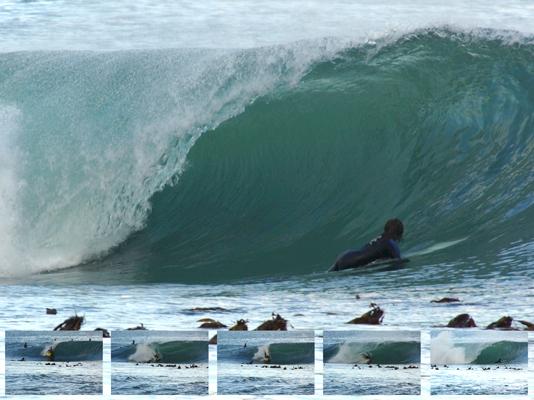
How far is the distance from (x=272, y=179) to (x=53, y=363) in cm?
660

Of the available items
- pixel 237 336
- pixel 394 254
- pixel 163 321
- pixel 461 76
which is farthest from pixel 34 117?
pixel 237 336

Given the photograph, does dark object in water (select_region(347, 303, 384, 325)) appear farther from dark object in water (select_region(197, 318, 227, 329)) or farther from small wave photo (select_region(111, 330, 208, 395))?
small wave photo (select_region(111, 330, 208, 395))

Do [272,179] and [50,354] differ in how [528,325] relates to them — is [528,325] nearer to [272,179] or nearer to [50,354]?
[50,354]

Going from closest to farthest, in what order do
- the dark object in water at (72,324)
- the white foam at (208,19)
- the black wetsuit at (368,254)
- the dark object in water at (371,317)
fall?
1. the dark object in water at (72,324)
2. the dark object in water at (371,317)
3. the black wetsuit at (368,254)
4. the white foam at (208,19)

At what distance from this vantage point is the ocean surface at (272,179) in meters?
9.48

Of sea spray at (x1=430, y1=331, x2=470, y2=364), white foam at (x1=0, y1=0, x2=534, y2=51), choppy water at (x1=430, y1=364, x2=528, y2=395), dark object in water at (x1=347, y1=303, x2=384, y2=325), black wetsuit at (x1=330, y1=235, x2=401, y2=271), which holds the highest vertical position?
white foam at (x1=0, y1=0, x2=534, y2=51)

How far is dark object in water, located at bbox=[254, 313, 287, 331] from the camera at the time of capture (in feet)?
27.1

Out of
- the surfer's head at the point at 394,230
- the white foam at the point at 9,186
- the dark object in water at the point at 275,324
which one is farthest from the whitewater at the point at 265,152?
the dark object in water at the point at 275,324

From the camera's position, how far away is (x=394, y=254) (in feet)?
33.9

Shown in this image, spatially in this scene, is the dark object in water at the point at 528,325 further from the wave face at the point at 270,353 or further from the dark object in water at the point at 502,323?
the wave face at the point at 270,353

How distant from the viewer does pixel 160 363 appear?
6.85 m

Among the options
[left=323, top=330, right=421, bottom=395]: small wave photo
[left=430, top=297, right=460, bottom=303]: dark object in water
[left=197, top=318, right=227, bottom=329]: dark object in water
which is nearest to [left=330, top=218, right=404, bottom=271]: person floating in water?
[left=430, top=297, right=460, bottom=303]: dark object in water

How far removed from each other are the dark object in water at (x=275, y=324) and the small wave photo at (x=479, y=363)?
1.36 meters

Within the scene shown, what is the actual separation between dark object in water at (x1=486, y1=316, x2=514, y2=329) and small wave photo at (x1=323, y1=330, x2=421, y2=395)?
137 cm
